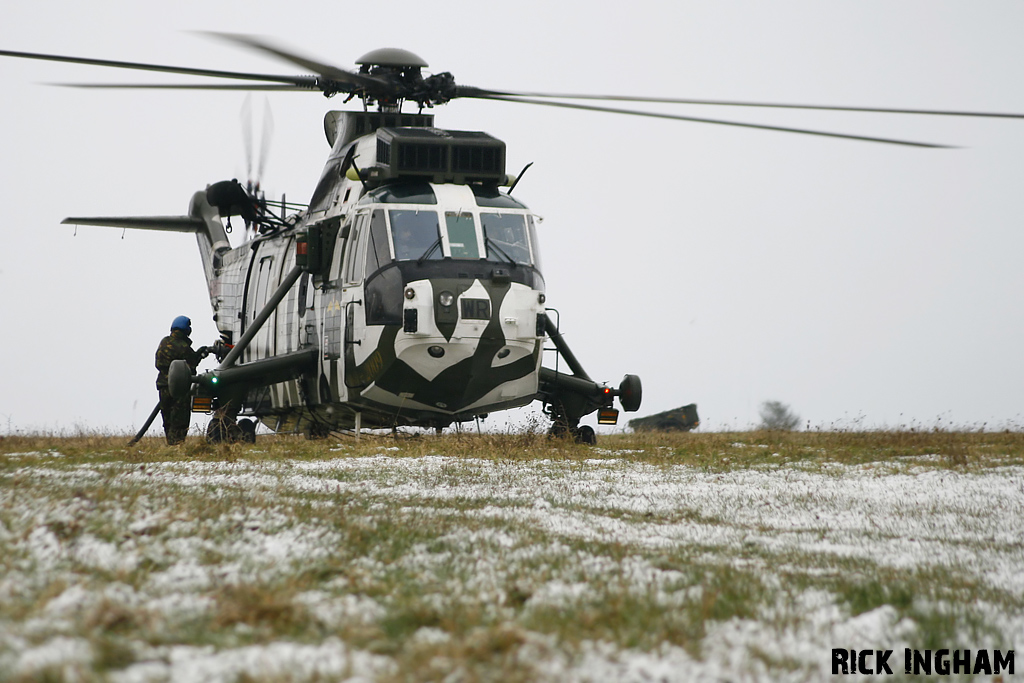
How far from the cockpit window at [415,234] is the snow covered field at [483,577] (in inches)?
194

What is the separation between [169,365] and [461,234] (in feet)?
18.3

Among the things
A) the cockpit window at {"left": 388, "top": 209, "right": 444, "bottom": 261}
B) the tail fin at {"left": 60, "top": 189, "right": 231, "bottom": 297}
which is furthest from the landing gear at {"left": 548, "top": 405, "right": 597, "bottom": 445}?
the tail fin at {"left": 60, "top": 189, "right": 231, "bottom": 297}

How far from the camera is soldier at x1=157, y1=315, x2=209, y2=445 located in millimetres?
16188

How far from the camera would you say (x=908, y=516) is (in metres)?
8.22

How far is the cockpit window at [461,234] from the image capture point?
14320mm

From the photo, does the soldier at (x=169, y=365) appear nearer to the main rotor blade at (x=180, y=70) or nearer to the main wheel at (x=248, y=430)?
the main wheel at (x=248, y=430)

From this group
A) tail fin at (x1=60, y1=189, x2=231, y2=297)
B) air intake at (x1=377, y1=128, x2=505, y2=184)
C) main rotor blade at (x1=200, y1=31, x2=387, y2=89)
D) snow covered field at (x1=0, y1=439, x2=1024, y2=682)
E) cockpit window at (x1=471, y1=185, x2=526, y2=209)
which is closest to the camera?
snow covered field at (x1=0, y1=439, x2=1024, y2=682)

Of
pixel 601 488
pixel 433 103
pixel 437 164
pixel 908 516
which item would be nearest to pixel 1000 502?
pixel 908 516

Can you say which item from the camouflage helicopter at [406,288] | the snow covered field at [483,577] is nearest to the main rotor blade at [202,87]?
the camouflage helicopter at [406,288]

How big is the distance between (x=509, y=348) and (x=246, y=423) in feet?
19.5

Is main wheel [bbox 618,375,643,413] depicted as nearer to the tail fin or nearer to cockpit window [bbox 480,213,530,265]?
cockpit window [bbox 480,213,530,265]

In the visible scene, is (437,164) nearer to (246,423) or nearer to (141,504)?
(246,423)

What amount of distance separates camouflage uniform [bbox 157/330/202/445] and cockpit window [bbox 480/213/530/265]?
16.9 feet

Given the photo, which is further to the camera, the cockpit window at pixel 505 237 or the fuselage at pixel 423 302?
the cockpit window at pixel 505 237
